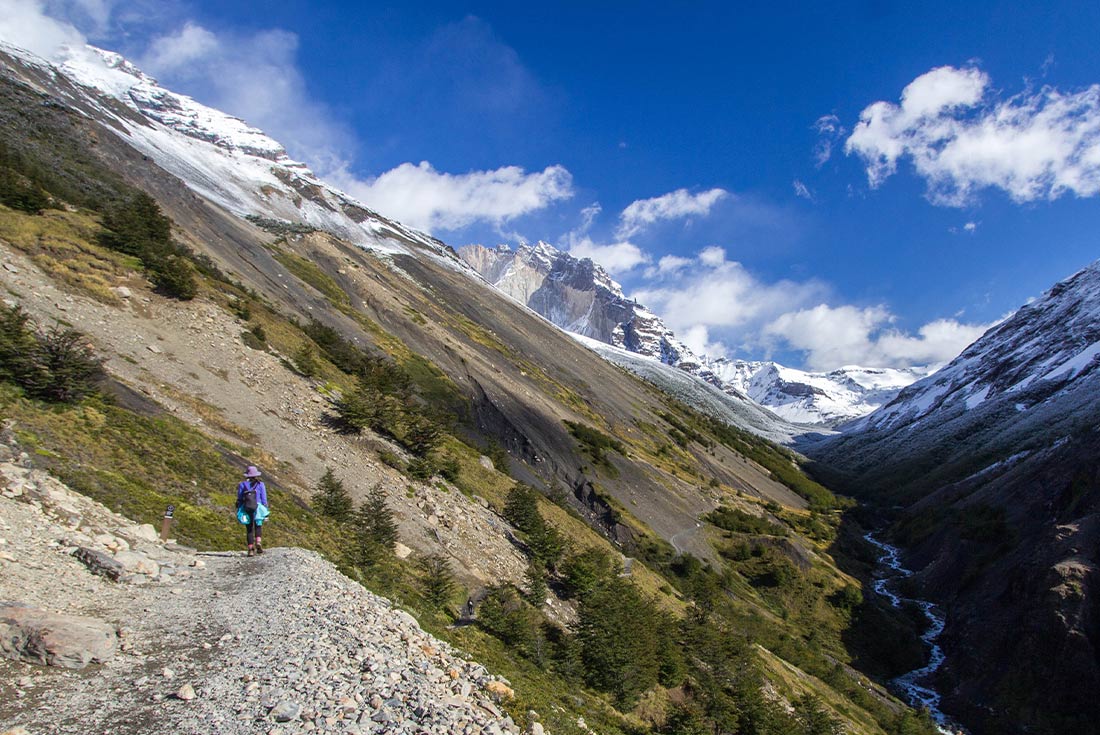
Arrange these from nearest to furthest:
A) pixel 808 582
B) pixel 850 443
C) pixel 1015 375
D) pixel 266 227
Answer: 1. pixel 808 582
2. pixel 266 227
3. pixel 1015 375
4. pixel 850 443

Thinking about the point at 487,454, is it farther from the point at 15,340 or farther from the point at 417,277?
the point at 417,277

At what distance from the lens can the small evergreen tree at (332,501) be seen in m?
15.5

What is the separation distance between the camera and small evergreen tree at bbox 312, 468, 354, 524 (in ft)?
50.9

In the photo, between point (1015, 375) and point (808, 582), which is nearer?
point (808, 582)

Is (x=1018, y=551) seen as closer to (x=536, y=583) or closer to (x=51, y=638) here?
(x=536, y=583)

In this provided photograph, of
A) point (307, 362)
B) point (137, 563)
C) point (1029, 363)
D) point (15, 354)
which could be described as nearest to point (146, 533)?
point (137, 563)

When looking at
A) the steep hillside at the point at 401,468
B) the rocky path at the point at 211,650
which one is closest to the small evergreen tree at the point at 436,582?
the steep hillside at the point at 401,468

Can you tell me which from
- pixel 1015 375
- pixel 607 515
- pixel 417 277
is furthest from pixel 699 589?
pixel 1015 375

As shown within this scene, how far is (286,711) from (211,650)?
198cm

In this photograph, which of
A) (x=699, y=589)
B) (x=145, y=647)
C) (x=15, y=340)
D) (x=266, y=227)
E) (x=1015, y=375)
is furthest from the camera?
(x=1015, y=375)

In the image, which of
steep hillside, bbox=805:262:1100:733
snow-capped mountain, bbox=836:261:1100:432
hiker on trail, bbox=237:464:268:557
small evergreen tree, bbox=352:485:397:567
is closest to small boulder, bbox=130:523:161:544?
hiker on trail, bbox=237:464:268:557

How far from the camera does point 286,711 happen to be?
19.7ft

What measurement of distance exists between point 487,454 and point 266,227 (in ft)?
190

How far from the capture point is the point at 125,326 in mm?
19094
